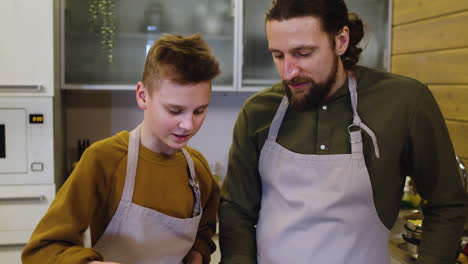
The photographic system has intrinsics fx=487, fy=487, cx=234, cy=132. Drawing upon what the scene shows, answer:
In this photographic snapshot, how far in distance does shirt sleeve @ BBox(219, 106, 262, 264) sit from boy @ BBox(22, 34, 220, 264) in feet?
0.26

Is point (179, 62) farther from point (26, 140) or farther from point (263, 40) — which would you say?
point (263, 40)

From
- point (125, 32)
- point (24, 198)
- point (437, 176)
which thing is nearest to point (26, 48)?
point (125, 32)

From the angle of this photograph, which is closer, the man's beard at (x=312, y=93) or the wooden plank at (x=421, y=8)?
the man's beard at (x=312, y=93)

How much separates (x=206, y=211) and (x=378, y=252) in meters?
0.41

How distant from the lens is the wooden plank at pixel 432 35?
206 centimetres

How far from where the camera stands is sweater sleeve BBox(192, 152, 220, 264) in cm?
117

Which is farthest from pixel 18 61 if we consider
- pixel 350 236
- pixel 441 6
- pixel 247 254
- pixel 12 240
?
pixel 441 6

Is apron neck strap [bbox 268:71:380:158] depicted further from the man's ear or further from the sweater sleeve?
the sweater sleeve

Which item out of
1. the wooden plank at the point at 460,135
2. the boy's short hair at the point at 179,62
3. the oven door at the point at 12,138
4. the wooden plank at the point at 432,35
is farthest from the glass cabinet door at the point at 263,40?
the boy's short hair at the point at 179,62

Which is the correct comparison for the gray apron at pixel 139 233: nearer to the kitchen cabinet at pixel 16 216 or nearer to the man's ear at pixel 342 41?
the man's ear at pixel 342 41

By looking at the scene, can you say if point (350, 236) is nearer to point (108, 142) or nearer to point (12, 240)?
point (108, 142)

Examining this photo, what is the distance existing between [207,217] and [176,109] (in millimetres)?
327

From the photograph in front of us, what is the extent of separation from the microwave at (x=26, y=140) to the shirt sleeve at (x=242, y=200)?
4.42ft

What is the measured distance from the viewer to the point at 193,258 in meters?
1.12
